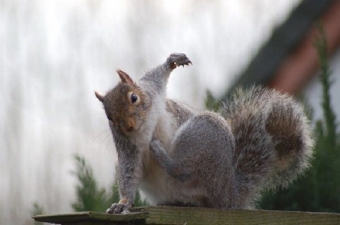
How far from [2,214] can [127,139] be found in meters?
2.61

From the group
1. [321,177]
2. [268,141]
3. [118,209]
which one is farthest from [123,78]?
[321,177]

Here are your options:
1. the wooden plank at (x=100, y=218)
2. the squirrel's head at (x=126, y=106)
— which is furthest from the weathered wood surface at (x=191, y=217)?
the squirrel's head at (x=126, y=106)

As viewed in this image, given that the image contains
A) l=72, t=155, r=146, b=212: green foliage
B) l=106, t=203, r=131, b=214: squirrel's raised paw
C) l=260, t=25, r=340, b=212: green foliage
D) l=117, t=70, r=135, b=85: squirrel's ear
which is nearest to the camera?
l=106, t=203, r=131, b=214: squirrel's raised paw

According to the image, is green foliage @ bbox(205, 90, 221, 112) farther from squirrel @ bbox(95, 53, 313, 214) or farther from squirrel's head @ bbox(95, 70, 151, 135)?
squirrel's head @ bbox(95, 70, 151, 135)

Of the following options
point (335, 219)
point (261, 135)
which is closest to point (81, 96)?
point (261, 135)

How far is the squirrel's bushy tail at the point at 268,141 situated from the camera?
3.21 m

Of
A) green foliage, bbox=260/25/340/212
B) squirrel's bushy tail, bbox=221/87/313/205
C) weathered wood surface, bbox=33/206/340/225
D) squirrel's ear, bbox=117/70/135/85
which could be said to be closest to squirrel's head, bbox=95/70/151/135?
squirrel's ear, bbox=117/70/135/85

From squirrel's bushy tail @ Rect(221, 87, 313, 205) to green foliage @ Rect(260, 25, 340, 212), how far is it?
29 cm

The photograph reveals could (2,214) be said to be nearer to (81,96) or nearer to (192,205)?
(81,96)

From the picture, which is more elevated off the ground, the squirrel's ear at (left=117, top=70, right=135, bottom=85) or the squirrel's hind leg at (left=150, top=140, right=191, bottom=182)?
the squirrel's ear at (left=117, top=70, right=135, bottom=85)

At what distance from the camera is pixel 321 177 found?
3.69 m

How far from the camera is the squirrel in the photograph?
288cm

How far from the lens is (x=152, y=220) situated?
8.57 ft

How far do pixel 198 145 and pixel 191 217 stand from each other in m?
0.31
